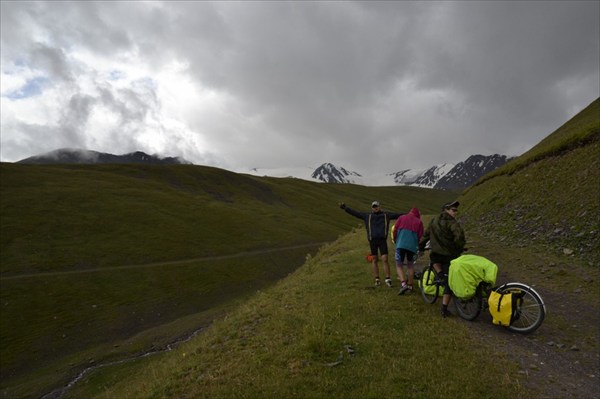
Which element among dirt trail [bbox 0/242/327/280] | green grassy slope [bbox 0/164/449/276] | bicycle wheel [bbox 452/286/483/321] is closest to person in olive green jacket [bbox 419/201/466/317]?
bicycle wheel [bbox 452/286/483/321]

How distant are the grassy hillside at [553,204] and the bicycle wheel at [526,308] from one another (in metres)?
8.60

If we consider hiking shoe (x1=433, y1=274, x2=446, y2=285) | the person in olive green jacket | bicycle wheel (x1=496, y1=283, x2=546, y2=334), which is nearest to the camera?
bicycle wheel (x1=496, y1=283, x2=546, y2=334)

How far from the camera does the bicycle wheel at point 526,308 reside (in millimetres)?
11309

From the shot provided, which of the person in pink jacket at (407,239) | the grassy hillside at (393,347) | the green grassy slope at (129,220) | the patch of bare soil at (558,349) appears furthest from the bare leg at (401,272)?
the green grassy slope at (129,220)

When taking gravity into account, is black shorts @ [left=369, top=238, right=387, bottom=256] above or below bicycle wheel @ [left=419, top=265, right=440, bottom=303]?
above

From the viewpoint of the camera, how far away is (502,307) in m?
11.5

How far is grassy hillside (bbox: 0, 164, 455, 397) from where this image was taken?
146ft

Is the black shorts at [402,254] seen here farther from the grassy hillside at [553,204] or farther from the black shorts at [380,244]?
the grassy hillside at [553,204]

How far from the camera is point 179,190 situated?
14212 centimetres

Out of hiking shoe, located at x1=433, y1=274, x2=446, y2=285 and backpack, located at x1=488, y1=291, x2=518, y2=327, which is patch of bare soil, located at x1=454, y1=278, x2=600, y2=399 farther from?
hiking shoe, located at x1=433, y1=274, x2=446, y2=285

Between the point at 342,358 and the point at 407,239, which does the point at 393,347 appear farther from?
the point at 407,239

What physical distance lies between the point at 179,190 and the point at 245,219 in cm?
4190

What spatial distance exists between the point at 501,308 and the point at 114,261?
246 ft

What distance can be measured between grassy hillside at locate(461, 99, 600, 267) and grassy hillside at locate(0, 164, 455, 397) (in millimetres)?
34781
